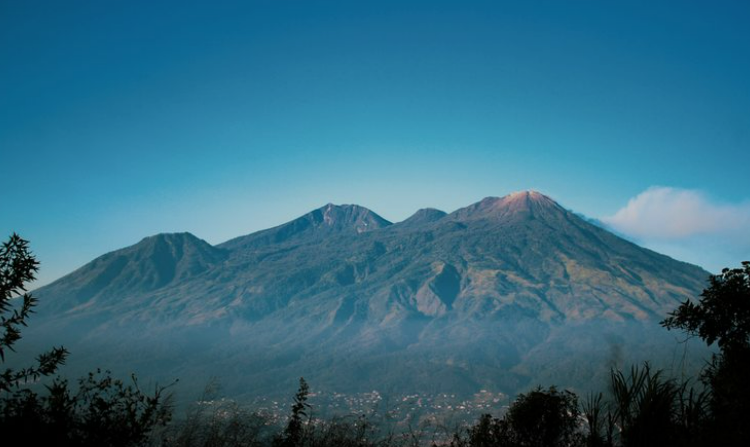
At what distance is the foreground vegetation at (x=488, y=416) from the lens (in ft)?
21.7

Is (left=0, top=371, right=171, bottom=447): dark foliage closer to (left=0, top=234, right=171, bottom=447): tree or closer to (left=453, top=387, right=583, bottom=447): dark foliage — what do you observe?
(left=0, top=234, right=171, bottom=447): tree

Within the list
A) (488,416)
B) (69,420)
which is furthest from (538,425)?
(69,420)

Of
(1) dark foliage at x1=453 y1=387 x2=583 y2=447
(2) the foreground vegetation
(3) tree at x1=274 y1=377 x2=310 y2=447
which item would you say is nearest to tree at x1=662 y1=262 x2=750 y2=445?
(2) the foreground vegetation

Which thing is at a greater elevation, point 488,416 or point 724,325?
point 724,325

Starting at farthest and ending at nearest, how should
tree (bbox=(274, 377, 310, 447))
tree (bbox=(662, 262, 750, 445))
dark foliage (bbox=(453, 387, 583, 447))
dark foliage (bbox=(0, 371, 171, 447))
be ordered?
dark foliage (bbox=(453, 387, 583, 447))
tree (bbox=(662, 262, 750, 445))
tree (bbox=(274, 377, 310, 447))
dark foliage (bbox=(0, 371, 171, 447))

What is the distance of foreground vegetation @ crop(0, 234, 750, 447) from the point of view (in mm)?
6617

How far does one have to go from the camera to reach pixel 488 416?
11.6 meters

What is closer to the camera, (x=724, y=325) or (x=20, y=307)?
(x=20, y=307)

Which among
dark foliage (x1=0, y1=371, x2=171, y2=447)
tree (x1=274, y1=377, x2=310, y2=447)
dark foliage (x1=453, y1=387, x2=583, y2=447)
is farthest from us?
dark foliage (x1=453, y1=387, x2=583, y2=447)

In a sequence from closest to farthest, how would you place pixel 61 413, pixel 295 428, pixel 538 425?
pixel 61 413 < pixel 295 428 < pixel 538 425

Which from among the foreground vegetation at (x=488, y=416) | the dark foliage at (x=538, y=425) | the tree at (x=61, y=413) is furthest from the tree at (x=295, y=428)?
the dark foliage at (x=538, y=425)

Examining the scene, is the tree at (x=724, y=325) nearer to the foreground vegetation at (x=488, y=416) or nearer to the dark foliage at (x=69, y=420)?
the foreground vegetation at (x=488, y=416)

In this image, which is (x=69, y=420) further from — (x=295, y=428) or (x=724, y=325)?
(x=724, y=325)

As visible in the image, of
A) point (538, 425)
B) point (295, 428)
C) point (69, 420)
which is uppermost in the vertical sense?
point (69, 420)
